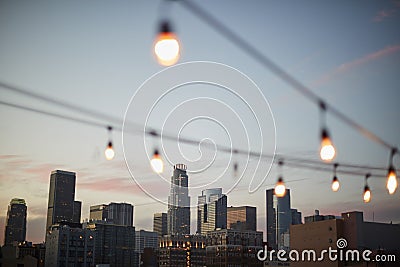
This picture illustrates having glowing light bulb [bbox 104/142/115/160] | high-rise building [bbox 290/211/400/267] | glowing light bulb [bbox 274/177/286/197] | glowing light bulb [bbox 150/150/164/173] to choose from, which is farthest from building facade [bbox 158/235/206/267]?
glowing light bulb [bbox 150/150/164/173]

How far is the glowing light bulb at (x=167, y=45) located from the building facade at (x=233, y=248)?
75.4 m

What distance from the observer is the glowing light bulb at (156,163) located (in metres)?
7.53

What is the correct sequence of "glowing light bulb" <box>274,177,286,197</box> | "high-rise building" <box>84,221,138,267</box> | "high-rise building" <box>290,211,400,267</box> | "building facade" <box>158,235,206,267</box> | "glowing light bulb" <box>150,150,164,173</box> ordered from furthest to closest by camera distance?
"high-rise building" <box>84,221,138,267</box> → "building facade" <box>158,235,206,267</box> → "high-rise building" <box>290,211,400,267</box> → "glowing light bulb" <box>274,177,286,197</box> → "glowing light bulb" <box>150,150,164,173</box>

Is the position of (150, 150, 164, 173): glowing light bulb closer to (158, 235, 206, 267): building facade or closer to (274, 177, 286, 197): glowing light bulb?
Answer: (274, 177, 286, 197): glowing light bulb

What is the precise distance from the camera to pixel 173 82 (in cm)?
855

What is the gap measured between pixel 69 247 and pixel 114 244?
2257 centimetres

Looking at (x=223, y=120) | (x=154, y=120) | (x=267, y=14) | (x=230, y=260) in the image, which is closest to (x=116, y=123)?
(x=154, y=120)

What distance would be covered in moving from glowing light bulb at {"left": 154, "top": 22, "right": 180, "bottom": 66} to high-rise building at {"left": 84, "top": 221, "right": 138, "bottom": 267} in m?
99.0

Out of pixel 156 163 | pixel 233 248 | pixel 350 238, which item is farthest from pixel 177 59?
pixel 233 248

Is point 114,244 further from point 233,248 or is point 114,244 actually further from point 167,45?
point 167,45

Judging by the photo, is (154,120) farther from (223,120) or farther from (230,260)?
(230,260)

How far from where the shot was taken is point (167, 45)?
427 centimetres

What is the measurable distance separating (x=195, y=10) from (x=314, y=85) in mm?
15892

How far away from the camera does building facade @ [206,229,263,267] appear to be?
254 ft
